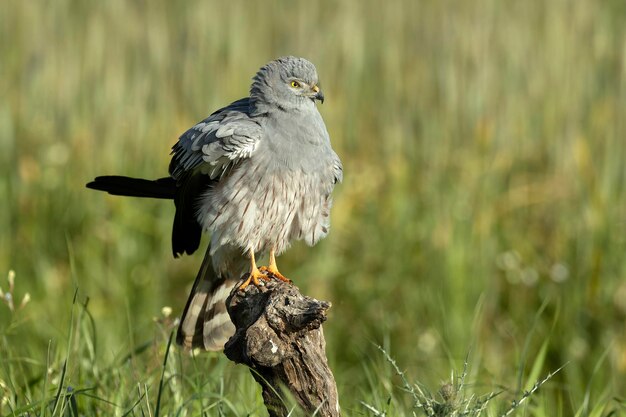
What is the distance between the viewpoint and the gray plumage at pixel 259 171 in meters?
4.23

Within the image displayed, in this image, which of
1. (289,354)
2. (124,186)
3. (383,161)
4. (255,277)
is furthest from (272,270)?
(383,161)

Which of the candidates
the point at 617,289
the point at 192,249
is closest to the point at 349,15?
the point at 617,289

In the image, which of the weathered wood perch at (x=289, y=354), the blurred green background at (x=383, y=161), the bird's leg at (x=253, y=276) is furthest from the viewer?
the blurred green background at (x=383, y=161)

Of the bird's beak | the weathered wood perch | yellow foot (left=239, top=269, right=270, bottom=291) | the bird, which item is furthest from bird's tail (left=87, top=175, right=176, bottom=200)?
the weathered wood perch

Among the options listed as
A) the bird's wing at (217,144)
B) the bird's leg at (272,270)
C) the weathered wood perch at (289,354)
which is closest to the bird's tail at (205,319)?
the bird's leg at (272,270)

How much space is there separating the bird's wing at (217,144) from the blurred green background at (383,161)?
1.79 m

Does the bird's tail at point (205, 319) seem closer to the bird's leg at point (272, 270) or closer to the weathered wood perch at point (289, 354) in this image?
the bird's leg at point (272, 270)

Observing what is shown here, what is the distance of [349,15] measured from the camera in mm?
7656

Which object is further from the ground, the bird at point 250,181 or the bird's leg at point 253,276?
the bird at point 250,181

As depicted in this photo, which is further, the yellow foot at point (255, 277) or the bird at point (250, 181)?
the bird at point (250, 181)

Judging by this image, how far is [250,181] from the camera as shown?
4.25 meters

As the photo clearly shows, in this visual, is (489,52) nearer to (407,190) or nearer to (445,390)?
(407,190)

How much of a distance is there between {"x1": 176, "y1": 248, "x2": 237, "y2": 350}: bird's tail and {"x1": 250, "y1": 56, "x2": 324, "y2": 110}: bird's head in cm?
77

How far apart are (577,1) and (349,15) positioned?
172cm
